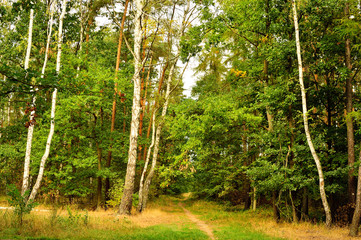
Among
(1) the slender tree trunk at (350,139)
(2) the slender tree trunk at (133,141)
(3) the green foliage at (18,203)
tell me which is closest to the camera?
(3) the green foliage at (18,203)

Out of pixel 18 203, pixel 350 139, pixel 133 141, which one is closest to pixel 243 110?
pixel 350 139

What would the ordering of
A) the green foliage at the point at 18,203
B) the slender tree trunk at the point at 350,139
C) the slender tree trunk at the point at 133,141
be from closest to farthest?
the green foliage at the point at 18,203
the slender tree trunk at the point at 350,139
the slender tree trunk at the point at 133,141

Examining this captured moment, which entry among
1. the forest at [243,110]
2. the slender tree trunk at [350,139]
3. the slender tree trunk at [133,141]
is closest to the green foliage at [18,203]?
the forest at [243,110]

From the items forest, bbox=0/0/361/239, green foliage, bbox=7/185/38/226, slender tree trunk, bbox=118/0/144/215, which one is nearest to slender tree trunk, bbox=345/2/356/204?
forest, bbox=0/0/361/239

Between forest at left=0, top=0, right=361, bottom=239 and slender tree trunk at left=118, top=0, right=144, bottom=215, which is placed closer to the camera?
forest at left=0, top=0, right=361, bottom=239

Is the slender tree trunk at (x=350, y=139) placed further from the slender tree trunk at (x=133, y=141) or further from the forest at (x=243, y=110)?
the slender tree trunk at (x=133, y=141)

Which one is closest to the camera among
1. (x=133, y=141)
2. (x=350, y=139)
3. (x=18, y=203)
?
(x=18, y=203)

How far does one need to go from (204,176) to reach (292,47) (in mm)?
15553

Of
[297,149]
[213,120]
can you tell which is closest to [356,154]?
[297,149]

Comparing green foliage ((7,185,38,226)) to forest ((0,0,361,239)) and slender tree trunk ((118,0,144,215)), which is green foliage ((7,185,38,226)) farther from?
slender tree trunk ((118,0,144,215))

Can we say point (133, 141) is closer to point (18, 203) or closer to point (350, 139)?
point (18, 203)

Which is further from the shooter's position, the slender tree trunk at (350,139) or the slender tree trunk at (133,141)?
the slender tree trunk at (133,141)

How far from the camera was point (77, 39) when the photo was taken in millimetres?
20641

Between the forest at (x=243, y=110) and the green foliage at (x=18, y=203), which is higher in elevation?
the forest at (x=243, y=110)
